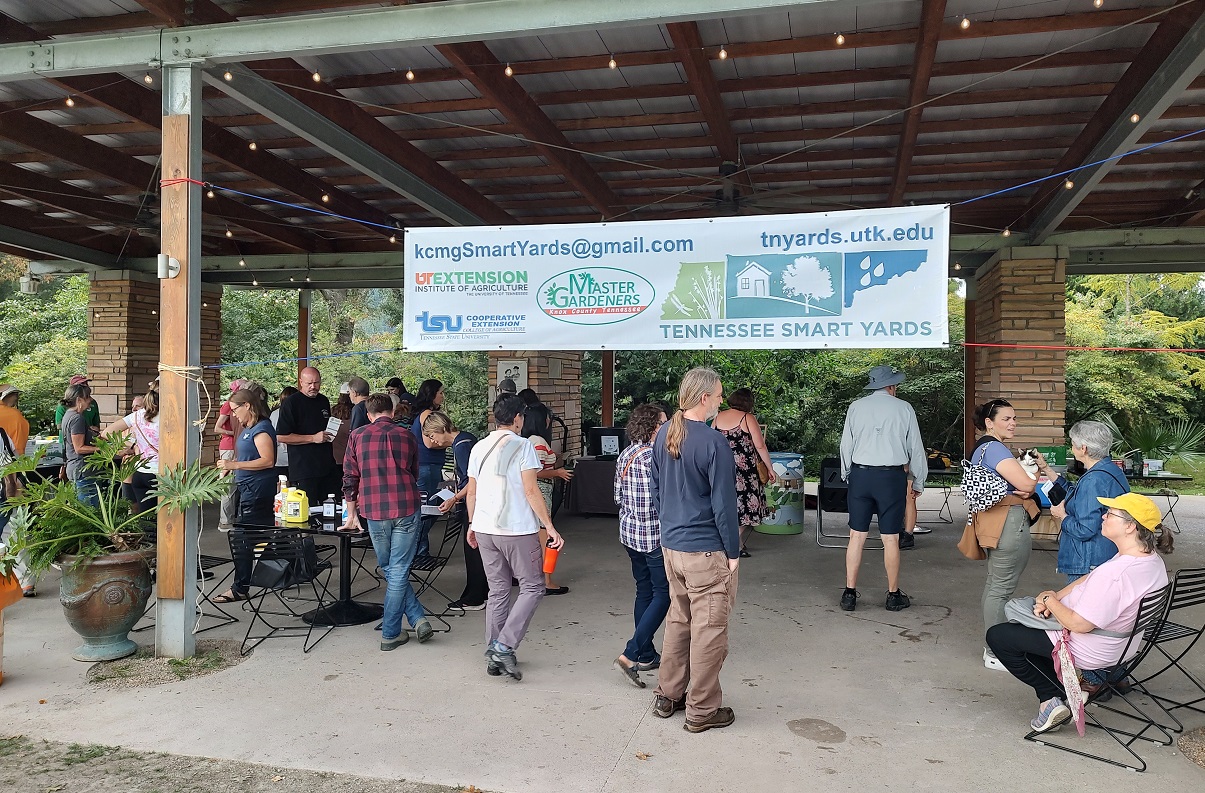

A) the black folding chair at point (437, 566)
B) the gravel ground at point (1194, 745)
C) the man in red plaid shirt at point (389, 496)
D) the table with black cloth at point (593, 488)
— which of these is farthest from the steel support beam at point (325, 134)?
the gravel ground at point (1194, 745)

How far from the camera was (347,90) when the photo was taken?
20.1 ft

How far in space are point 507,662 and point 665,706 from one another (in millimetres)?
940

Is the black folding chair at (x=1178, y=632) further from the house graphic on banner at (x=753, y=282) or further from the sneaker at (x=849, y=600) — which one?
the house graphic on banner at (x=753, y=282)

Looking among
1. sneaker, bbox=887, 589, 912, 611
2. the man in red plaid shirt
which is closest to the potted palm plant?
the man in red plaid shirt

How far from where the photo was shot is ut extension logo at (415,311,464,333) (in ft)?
17.5

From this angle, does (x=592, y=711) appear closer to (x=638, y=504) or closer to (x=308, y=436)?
(x=638, y=504)

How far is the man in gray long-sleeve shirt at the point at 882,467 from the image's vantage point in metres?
5.73

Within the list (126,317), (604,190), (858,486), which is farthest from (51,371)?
(858,486)

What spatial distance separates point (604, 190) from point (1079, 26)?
14.7 ft

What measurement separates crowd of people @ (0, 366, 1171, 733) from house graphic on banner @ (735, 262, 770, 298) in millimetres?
832

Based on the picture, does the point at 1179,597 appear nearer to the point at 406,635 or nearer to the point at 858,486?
the point at 858,486

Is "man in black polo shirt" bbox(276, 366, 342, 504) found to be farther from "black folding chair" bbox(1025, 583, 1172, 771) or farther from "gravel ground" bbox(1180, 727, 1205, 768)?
"gravel ground" bbox(1180, 727, 1205, 768)

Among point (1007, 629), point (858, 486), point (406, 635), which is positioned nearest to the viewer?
point (1007, 629)

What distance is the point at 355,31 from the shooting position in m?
4.73
